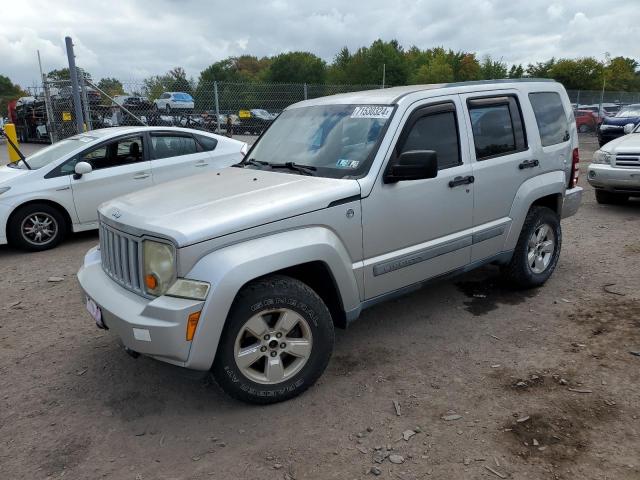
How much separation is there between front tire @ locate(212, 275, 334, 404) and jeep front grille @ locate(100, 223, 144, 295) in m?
0.64

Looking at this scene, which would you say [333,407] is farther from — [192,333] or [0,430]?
[0,430]

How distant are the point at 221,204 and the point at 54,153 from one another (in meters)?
5.13

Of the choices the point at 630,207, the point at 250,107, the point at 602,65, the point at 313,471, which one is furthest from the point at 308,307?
the point at 602,65

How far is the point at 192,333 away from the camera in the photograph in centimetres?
275

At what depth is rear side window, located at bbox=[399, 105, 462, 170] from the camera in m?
3.78

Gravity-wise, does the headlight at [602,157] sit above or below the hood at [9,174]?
below

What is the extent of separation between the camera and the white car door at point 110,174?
22.4 feet

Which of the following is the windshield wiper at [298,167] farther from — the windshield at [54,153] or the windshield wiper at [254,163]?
the windshield at [54,153]

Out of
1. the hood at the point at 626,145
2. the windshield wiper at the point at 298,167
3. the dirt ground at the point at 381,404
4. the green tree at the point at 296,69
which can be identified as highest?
the green tree at the point at 296,69

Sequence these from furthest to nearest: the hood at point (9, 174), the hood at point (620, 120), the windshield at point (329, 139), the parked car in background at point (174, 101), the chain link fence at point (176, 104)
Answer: the hood at point (620, 120)
the parked car in background at point (174, 101)
the chain link fence at point (176, 104)
the hood at point (9, 174)
the windshield at point (329, 139)

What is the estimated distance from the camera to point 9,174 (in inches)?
265

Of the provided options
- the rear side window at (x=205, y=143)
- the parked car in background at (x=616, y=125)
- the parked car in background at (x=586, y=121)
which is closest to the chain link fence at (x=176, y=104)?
the rear side window at (x=205, y=143)

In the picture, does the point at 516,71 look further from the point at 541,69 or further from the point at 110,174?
the point at 110,174

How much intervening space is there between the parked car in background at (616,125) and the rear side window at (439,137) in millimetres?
15795
